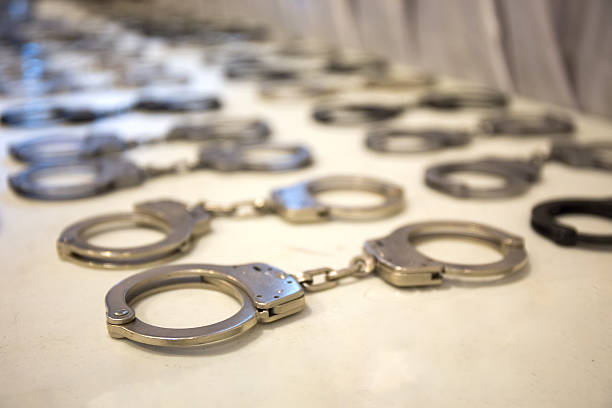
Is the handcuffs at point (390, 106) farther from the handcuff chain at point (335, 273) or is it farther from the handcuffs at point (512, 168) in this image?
the handcuff chain at point (335, 273)

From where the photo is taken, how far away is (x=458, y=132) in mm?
2240

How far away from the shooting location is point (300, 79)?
354cm

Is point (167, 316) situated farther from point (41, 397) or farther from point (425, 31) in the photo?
point (425, 31)

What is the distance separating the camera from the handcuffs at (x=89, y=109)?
2619 mm

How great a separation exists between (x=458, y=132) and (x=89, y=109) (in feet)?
4.99

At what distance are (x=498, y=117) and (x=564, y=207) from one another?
98 cm

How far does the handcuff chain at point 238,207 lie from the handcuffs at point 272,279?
0.36m

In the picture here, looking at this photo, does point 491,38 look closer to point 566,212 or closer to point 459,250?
point 566,212

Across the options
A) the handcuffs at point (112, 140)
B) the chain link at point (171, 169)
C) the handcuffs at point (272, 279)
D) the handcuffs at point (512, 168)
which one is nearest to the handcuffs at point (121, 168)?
the chain link at point (171, 169)

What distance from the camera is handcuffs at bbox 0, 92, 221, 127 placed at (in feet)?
8.59

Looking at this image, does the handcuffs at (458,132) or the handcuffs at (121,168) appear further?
the handcuffs at (458,132)

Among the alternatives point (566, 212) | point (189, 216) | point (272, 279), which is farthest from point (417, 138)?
point (272, 279)

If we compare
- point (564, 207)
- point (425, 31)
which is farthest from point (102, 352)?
point (425, 31)

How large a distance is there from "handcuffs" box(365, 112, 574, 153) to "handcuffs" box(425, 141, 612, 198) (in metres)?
0.23
